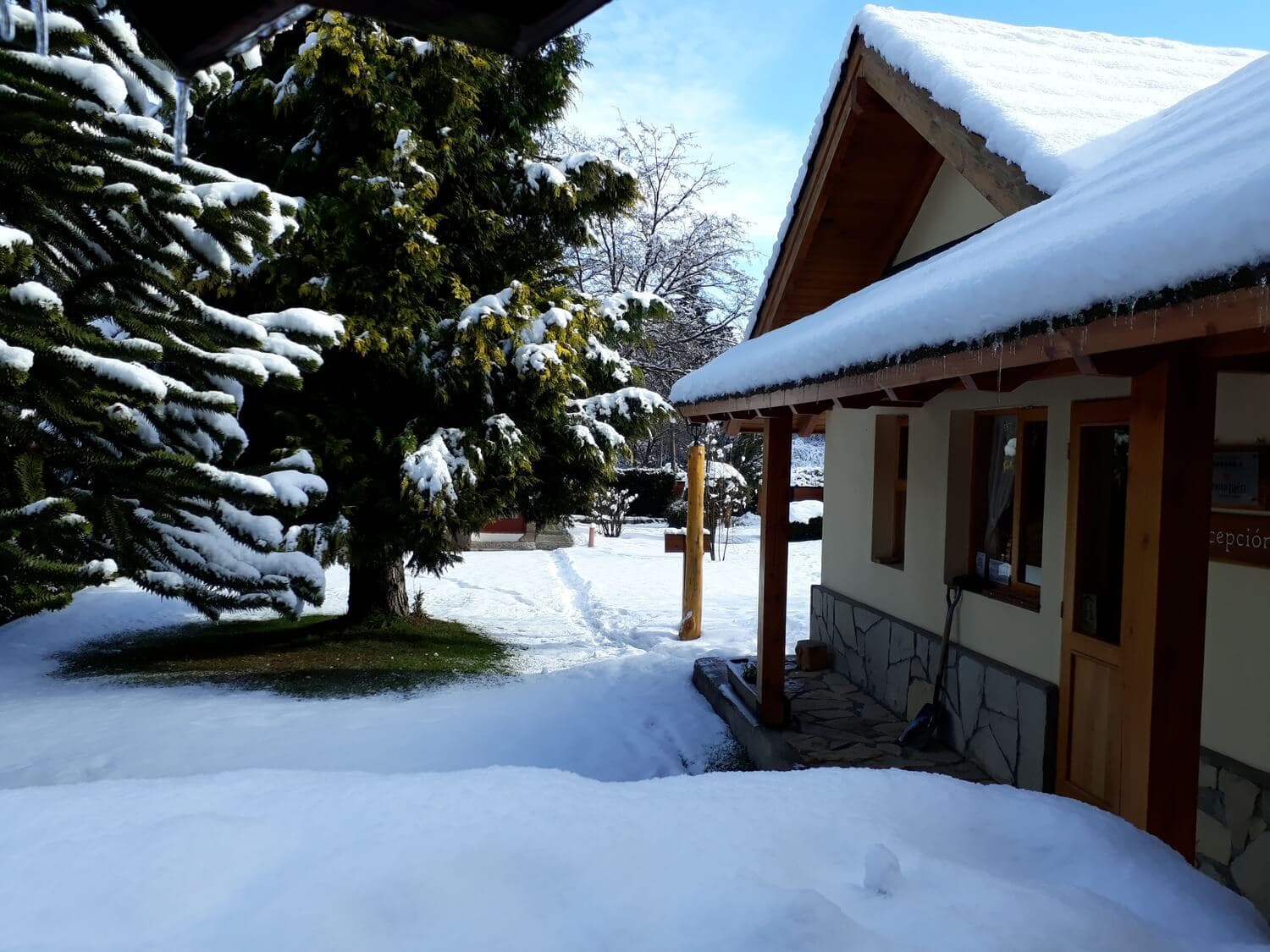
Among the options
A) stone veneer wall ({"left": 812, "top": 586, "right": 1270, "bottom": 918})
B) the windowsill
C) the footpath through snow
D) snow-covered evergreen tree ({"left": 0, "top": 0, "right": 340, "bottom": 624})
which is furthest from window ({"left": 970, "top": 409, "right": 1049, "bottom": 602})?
snow-covered evergreen tree ({"left": 0, "top": 0, "right": 340, "bottom": 624})

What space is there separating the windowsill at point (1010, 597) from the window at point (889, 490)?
1.52 metres

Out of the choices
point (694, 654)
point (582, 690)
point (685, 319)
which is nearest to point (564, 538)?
point (685, 319)

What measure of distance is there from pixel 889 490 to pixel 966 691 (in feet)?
7.17

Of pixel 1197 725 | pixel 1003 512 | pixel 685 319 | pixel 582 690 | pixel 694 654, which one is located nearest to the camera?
pixel 1197 725

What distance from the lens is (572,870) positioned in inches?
68.8

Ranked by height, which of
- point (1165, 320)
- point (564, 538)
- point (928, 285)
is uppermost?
point (928, 285)

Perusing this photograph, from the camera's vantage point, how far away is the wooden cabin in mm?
2518

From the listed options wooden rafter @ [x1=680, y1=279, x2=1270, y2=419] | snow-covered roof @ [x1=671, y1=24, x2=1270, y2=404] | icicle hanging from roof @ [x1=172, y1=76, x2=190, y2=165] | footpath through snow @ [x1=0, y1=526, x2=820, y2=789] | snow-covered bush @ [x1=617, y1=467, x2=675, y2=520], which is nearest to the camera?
wooden rafter @ [x1=680, y1=279, x2=1270, y2=419]

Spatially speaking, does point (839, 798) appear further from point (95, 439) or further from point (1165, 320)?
point (95, 439)

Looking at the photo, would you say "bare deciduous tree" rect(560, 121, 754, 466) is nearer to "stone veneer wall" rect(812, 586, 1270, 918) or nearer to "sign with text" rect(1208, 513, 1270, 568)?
"stone veneer wall" rect(812, 586, 1270, 918)

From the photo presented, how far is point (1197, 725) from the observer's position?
8.71ft

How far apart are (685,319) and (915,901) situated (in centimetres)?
2414

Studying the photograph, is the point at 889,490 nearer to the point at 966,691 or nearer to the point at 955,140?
the point at 966,691

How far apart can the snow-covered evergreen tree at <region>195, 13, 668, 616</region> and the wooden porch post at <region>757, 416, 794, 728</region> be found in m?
3.68
